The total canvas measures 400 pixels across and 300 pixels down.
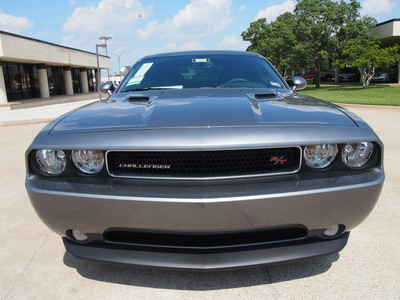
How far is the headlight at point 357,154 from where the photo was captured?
5.49 ft

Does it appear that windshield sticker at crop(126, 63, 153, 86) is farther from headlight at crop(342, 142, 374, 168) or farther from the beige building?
the beige building

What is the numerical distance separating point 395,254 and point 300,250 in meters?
1.01

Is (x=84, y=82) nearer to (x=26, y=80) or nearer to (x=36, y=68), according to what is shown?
(x=36, y=68)

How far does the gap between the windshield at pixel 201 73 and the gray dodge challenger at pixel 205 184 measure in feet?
3.44

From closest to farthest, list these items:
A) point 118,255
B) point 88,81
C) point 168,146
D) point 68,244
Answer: point 168,146 → point 118,255 → point 68,244 → point 88,81

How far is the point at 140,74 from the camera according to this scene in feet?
9.91

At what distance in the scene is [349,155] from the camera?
66.2 inches

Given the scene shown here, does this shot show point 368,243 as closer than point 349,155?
No

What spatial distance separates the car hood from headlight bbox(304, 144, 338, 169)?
12 centimetres

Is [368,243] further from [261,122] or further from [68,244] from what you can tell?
[68,244]

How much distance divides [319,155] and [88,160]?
1.22m

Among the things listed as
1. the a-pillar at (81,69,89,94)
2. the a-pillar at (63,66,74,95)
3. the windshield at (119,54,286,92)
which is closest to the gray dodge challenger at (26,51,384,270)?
the windshield at (119,54,286,92)

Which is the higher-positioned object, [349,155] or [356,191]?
[349,155]

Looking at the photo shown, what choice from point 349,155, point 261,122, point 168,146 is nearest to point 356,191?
point 349,155
